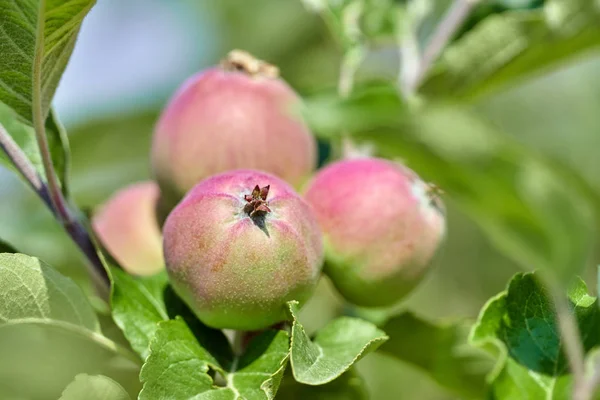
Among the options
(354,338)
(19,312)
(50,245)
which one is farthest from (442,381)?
(50,245)

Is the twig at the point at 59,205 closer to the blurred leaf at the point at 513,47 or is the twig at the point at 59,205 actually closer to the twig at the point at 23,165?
the twig at the point at 23,165

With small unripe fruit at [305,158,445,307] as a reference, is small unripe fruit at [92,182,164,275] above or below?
below

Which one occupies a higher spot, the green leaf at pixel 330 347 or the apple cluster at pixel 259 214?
the apple cluster at pixel 259 214

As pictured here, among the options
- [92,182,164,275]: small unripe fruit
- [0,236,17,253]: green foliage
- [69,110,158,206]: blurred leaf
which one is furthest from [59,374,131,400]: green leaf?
[69,110,158,206]: blurred leaf

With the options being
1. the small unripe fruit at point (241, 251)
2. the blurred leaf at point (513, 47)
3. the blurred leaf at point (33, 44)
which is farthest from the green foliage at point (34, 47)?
the blurred leaf at point (513, 47)

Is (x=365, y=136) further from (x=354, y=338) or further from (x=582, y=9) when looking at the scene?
(x=582, y=9)

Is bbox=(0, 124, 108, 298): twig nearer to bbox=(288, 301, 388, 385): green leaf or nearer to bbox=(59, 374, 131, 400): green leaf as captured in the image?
bbox=(59, 374, 131, 400): green leaf
